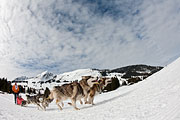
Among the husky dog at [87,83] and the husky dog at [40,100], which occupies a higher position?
the husky dog at [87,83]

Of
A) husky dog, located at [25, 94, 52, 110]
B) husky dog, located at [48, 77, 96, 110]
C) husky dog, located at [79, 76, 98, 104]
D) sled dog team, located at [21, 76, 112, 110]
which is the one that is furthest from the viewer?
husky dog, located at [25, 94, 52, 110]

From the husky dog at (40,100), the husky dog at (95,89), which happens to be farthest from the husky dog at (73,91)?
the husky dog at (40,100)

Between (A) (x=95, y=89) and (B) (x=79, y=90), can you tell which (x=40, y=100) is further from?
(A) (x=95, y=89)

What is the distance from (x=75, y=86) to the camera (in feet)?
21.9

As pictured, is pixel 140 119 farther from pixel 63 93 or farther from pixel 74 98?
pixel 63 93

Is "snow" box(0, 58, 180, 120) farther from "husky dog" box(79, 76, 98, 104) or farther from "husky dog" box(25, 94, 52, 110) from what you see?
"husky dog" box(25, 94, 52, 110)

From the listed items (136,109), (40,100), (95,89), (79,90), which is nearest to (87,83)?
(95,89)

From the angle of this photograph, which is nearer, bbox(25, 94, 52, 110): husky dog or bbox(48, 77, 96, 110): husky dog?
bbox(48, 77, 96, 110): husky dog

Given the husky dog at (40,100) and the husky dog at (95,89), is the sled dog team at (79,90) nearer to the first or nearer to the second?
the husky dog at (95,89)

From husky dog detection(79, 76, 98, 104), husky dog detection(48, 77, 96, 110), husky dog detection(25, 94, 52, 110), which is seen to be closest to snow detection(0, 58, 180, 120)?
husky dog detection(48, 77, 96, 110)

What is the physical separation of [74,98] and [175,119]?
17.1 ft

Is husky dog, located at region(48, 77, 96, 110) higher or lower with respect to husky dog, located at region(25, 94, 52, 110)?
higher

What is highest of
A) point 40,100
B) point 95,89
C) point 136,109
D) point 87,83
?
point 87,83

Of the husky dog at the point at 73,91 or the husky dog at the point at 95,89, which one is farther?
the husky dog at the point at 95,89
